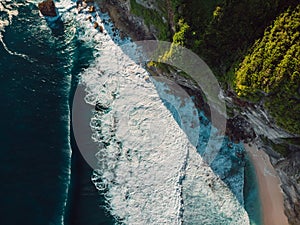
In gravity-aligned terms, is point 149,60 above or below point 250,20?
below

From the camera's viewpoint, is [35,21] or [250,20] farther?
[35,21]

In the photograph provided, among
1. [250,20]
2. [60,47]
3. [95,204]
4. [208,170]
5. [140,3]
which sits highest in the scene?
[250,20]

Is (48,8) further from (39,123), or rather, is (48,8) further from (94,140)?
(94,140)

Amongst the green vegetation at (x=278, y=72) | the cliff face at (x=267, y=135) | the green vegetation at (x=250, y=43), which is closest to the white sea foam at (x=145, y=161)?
the cliff face at (x=267, y=135)

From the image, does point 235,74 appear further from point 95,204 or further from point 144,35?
point 95,204

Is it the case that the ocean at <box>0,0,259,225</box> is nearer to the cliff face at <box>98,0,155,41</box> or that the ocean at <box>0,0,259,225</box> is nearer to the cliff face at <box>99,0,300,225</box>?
the cliff face at <box>98,0,155,41</box>

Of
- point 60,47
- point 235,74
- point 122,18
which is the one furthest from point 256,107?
point 60,47
